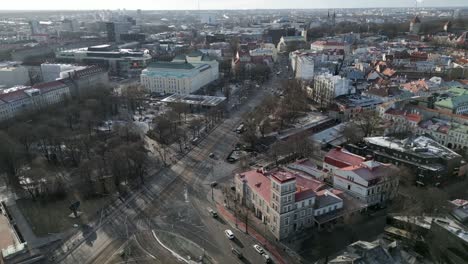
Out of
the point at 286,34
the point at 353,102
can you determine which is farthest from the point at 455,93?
the point at 286,34

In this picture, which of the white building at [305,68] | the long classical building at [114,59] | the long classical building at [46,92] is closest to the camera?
the long classical building at [46,92]

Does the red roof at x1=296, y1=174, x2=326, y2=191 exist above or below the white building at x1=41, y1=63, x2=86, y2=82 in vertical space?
below

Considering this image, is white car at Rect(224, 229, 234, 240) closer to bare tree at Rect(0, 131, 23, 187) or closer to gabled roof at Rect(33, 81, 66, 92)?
bare tree at Rect(0, 131, 23, 187)

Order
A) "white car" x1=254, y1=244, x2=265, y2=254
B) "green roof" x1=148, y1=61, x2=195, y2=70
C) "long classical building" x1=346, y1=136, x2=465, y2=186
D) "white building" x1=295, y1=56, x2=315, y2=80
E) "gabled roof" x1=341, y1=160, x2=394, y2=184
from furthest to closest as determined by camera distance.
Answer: "white building" x1=295, y1=56, x2=315, y2=80, "green roof" x1=148, y1=61, x2=195, y2=70, "long classical building" x1=346, y1=136, x2=465, y2=186, "gabled roof" x1=341, y1=160, x2=394, y2=184, "white car" x1=254, y1=244, x2=265, y2=254

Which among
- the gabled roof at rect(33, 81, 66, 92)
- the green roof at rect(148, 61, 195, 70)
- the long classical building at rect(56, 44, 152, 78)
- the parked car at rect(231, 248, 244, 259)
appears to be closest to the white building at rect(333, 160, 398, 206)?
the parked car at rect(231, 248, 244, 259)

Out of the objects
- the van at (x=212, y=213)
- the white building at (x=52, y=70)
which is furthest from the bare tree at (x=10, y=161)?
the white building at (x=52, y=70)

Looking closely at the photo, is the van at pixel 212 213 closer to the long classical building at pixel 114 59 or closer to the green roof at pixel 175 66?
the green roof at pixel 175 66

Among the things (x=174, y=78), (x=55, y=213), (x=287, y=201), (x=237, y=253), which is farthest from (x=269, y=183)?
(x=174, y=78)
